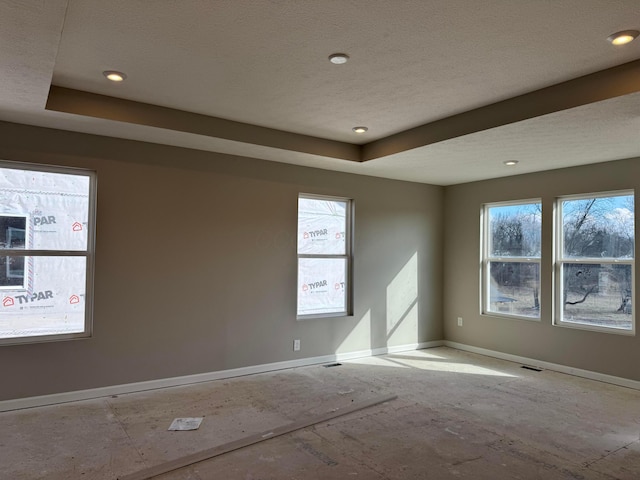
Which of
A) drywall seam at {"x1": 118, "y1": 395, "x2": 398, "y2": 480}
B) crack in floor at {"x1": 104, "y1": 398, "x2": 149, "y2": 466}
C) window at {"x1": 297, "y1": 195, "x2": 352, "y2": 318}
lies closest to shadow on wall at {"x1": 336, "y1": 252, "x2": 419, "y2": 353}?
window at {"x1": 297, "y1": 195, "x2": 352, "y2": 318}

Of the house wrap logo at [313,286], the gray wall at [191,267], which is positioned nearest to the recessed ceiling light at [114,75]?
the gray wall at [191,267]

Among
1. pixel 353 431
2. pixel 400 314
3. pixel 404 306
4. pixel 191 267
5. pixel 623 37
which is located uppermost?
pixel 623 37

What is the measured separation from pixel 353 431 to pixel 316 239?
2.57 metres

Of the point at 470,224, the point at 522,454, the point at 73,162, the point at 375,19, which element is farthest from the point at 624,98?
the point at 73,162

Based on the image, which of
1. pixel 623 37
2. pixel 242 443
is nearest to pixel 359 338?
pixel 242 443

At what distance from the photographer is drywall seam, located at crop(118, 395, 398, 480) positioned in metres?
2.66

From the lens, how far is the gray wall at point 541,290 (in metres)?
4.69

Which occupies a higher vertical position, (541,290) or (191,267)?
(191,267)

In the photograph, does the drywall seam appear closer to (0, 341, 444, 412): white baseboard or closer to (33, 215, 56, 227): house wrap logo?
(0, 341, 444, 412): white baseboard

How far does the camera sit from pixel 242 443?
3076mm

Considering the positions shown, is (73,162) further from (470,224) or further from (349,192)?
(470,224)

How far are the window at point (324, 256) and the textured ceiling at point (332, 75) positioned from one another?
0.89 metres

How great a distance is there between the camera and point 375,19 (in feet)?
7.70

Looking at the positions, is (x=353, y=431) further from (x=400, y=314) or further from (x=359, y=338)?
(x=400, y=314)
